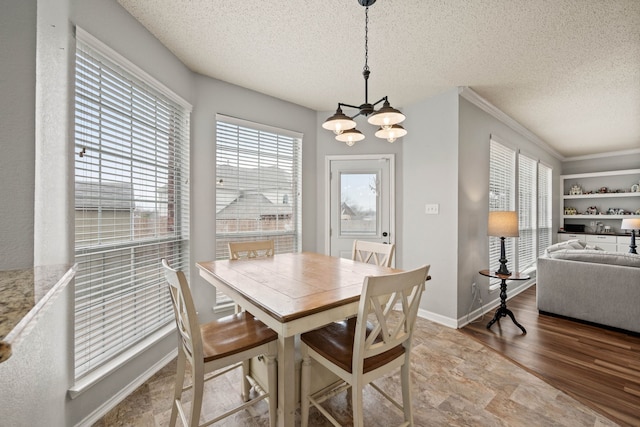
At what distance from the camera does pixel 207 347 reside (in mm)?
1409

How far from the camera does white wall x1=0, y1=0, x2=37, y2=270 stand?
1054mm

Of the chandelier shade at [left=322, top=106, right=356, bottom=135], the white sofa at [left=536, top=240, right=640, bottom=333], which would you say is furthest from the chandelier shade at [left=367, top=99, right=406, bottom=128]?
the white sofa at [left=536, top=240, right=640, bottom=333]

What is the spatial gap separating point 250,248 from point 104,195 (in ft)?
3.93

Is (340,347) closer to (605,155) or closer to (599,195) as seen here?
(599,195)

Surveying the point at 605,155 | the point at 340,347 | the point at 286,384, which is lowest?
the point at 286,384

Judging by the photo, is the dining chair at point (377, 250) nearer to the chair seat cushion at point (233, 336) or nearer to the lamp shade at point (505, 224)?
the chair seat cushion at point (233, 336)

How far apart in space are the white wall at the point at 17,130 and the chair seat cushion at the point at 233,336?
88 cm

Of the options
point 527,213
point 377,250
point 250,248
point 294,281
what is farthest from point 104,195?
point 527,213

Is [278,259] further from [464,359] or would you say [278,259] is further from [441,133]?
[441,133]

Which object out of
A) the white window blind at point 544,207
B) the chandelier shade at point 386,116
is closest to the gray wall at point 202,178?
the white window blind at point 544,207

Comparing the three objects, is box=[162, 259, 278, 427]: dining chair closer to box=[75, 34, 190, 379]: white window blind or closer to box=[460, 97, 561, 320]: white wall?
box=[75, 34, 190, 379]: white window blind

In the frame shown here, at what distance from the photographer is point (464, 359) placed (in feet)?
7.84

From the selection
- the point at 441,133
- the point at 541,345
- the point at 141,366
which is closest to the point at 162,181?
the point at 141,366

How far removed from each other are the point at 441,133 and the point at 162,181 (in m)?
3.09
